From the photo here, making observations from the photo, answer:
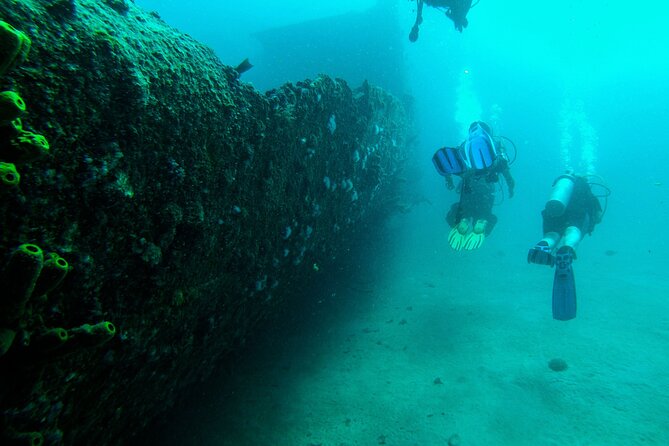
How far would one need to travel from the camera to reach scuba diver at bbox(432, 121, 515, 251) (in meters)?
4.62

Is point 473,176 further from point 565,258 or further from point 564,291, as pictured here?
point 564,291

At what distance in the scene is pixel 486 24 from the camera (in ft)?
222

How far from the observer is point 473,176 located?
23.9 ft

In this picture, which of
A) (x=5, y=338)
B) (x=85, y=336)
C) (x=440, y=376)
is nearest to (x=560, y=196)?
(x=440, y=376)

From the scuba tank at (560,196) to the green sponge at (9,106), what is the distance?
6960 mm

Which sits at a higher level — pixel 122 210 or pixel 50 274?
pixel 122 210

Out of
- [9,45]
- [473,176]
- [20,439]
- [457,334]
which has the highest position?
[473,176]

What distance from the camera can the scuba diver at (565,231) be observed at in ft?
18.3

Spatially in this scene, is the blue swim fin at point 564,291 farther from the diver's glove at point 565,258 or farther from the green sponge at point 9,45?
the green sponge at point 9,45

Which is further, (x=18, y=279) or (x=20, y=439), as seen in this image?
(x=20, y=439)

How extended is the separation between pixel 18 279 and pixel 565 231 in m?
7.34

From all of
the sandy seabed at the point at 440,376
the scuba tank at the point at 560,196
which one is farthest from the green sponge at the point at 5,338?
the scuba tank at the point at 560,196

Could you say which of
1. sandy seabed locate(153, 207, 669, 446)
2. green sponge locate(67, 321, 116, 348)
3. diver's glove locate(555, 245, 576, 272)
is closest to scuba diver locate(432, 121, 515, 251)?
diver's glove locate(555, 245, 576, 272)

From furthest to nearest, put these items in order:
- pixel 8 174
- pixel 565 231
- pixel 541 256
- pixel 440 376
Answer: pixel 565 231, pixel 541 256, pixel 440 376, pixel 8 174
